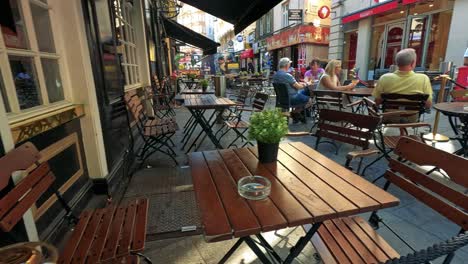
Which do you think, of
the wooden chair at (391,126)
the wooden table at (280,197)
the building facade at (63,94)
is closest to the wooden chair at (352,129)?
the wooden chair at (391,126)

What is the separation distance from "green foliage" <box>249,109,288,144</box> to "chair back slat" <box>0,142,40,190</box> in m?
1.33

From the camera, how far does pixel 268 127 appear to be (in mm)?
1643

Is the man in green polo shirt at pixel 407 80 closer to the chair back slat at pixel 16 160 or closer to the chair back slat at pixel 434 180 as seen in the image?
the chair back slat at pixel 434 180

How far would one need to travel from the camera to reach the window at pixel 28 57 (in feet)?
5.81

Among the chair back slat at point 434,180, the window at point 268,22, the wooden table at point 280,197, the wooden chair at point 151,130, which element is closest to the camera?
the wooden table at point 280,197

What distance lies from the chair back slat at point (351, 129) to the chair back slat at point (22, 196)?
8.54 feet

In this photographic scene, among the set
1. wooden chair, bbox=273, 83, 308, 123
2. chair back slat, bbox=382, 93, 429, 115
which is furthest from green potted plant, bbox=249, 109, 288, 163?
wooden chair, bbox=273, 83, 308, 123

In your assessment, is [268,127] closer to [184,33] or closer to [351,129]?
[351,129]

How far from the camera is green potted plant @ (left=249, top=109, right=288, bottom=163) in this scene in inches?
64.6

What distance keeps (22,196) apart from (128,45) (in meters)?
4.36

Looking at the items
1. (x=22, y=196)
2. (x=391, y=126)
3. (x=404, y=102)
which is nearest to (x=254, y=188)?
→ (x=22, y=196)

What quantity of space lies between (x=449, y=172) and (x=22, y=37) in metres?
2.96

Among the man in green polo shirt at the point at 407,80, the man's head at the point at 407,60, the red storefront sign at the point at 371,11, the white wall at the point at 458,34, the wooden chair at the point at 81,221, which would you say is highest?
the red storefront sign at the point at 371,11

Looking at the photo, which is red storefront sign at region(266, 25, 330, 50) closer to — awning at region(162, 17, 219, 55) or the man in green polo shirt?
awning at region(162, 17, 219, 55)
